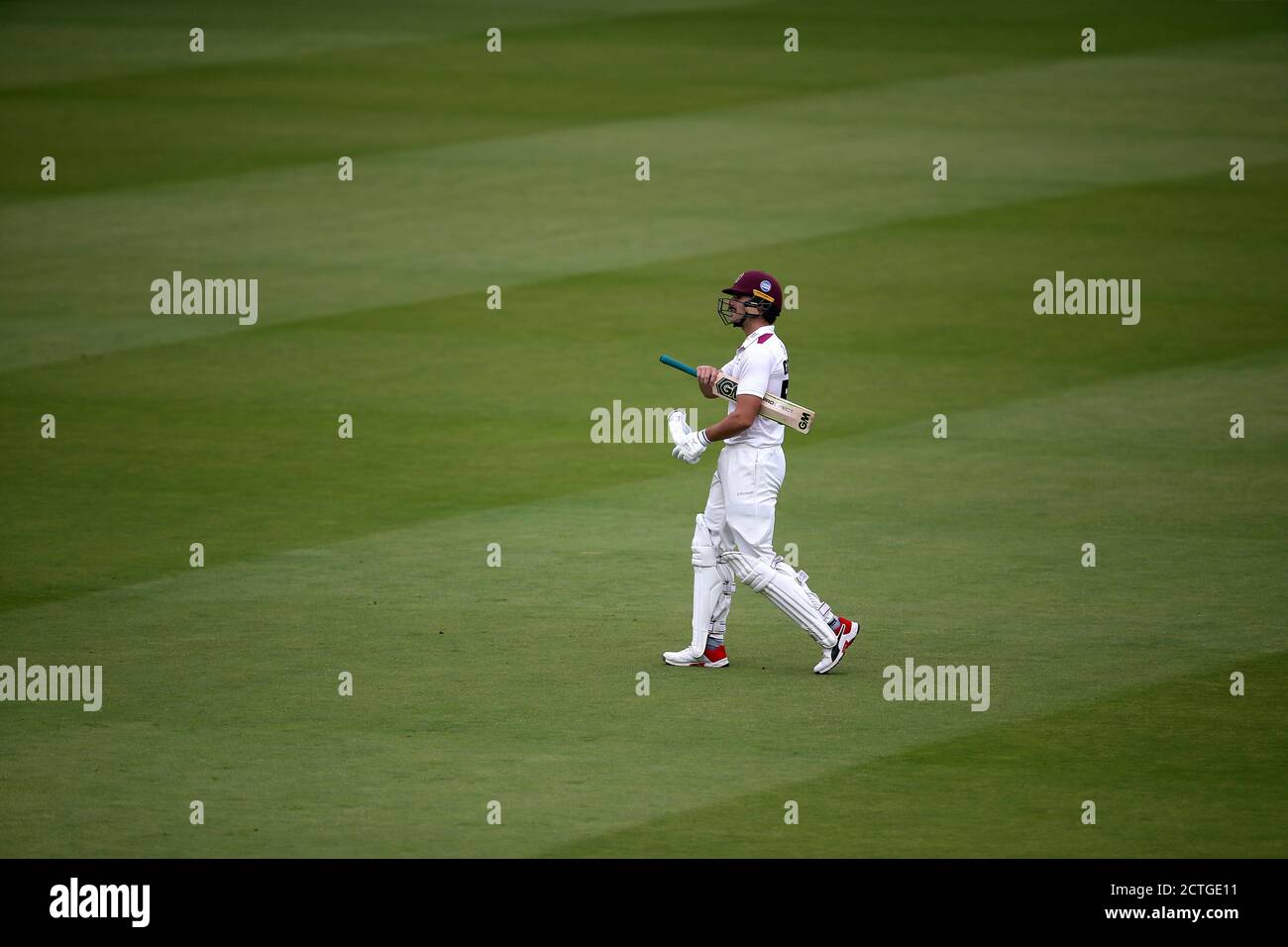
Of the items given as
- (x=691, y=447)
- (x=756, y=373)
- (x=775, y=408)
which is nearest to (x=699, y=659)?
(x=691, y=447)

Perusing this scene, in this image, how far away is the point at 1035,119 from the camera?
26.0 metres

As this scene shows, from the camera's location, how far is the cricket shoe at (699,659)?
424 inches

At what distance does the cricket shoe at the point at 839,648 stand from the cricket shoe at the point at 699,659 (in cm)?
60

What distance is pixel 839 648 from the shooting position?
34.6ft

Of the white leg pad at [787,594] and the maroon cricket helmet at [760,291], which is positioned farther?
the maroon cricket helmet at [760,291]

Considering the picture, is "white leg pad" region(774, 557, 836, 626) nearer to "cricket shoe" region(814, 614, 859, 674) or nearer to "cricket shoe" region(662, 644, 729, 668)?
"cricket shoe" region(814, 614, 859, 674)

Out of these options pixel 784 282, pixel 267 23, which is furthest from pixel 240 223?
pixel 267 23

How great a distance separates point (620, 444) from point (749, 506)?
653 cm

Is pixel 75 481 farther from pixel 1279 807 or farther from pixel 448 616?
pixel 1279 807

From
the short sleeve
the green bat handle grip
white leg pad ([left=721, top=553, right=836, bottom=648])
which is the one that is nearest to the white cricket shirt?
the short sleeve

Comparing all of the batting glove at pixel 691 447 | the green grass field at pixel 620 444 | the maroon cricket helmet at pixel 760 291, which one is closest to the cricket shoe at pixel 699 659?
the green grass field at pixel 620 444

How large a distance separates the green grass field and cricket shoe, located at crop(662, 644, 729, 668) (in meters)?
0.33

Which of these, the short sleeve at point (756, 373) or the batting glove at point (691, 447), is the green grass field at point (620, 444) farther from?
the short sleeve at point (756, 373)
